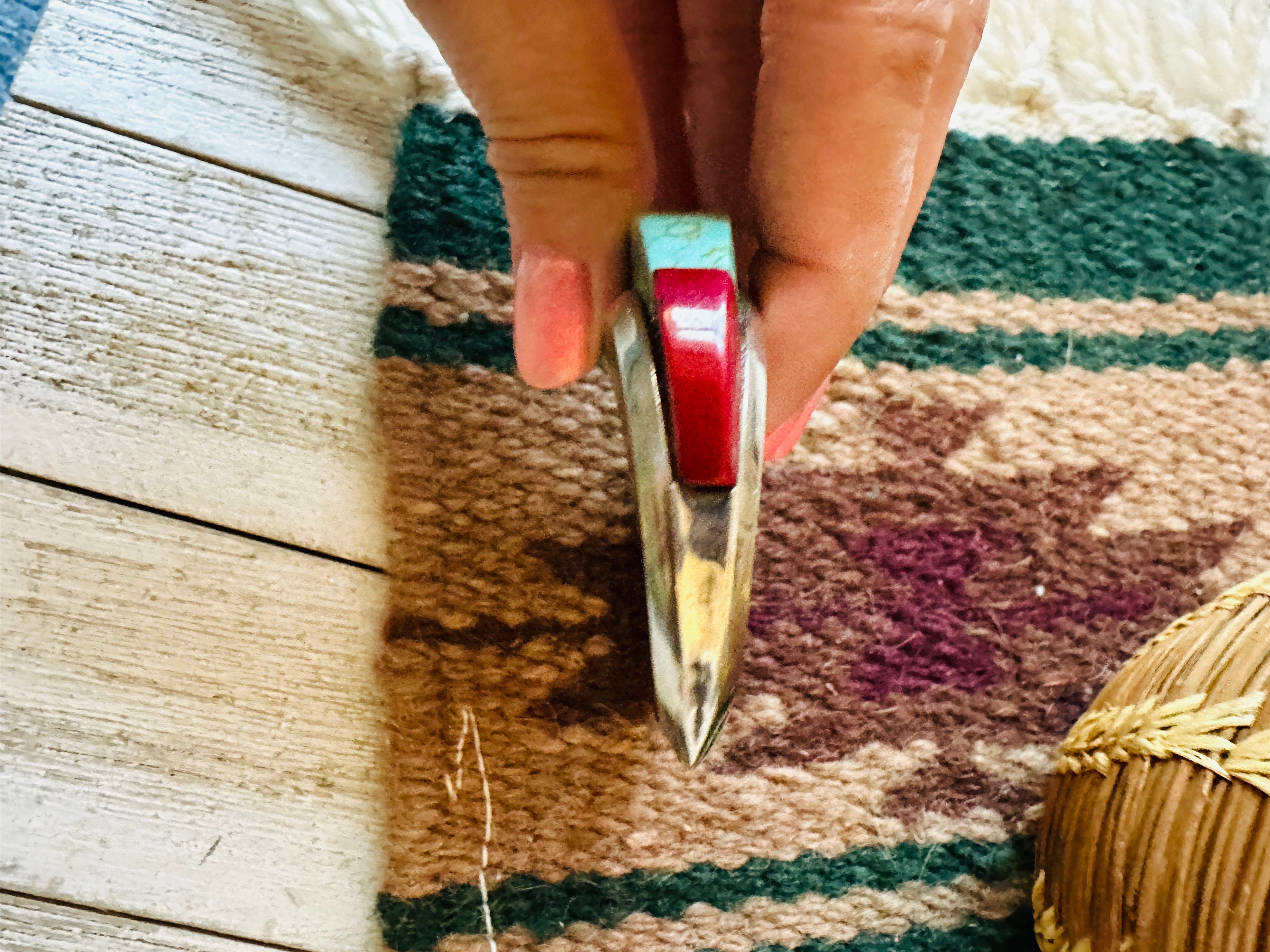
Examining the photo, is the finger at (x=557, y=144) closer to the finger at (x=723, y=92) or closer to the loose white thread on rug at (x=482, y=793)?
the finger at (x=723, y=92)

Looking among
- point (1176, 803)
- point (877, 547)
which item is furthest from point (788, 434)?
point (1176, 803)

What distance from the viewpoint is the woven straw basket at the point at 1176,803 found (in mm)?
300

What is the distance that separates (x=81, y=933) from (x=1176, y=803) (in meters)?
0.45

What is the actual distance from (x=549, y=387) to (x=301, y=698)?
192mm

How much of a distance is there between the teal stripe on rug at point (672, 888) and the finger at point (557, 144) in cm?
24

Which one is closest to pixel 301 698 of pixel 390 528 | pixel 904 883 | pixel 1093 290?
pixel 390 528

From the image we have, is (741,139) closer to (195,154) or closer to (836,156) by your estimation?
(836,156)

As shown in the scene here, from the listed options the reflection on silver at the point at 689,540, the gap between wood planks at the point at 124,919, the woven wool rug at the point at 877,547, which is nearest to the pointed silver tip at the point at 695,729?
the reflection on silver at the point at 689,540

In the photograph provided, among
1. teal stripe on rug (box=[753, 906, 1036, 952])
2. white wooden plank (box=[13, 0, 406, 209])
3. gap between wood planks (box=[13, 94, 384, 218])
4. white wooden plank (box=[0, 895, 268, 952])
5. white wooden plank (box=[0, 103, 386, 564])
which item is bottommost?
white wooden plank (box=[0, 895, 268, 952])

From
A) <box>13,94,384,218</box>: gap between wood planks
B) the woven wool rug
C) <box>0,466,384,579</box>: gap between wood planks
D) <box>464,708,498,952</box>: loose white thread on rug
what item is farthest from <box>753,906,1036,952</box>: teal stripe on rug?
<box>13,94,384,218</box>: gap between wood planks

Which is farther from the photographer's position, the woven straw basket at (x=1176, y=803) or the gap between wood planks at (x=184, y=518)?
the gap between wood planks at (x=184, y=518)

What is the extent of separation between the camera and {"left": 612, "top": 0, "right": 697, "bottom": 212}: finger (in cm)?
36

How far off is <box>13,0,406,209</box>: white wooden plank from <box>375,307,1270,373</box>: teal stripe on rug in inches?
3.0

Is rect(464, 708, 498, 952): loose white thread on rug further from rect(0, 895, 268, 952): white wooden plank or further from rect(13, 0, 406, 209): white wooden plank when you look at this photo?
rect(13, 0, 406, 209): white wooden plank
